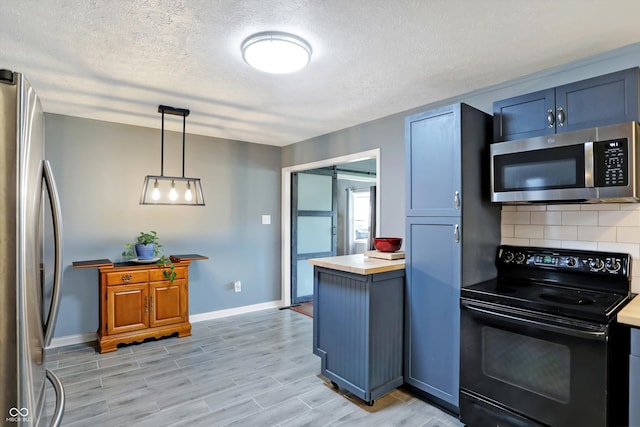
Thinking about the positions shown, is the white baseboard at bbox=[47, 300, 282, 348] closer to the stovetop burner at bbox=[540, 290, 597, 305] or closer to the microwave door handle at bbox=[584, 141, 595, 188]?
the stovetop burner at bbox=[540, 290, 597, 305]

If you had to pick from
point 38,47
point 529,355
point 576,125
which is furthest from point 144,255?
point 576,125

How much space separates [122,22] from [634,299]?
3.12 m

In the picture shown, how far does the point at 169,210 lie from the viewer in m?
4.00

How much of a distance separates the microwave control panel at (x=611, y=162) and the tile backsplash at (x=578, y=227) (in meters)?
0.36

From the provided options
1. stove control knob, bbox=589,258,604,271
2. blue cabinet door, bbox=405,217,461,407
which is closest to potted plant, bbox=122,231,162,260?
blue cabinet door, bbox=405,217,461,407

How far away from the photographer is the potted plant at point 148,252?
3.54 metres

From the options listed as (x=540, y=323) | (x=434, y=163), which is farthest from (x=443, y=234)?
(x=540, y=323)

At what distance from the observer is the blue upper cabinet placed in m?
1.81

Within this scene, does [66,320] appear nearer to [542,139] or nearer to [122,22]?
[122,22]

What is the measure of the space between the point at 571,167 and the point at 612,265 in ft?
2.09

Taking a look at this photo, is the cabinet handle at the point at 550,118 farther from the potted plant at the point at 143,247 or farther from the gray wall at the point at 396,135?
the potted plant at the point at 143,247

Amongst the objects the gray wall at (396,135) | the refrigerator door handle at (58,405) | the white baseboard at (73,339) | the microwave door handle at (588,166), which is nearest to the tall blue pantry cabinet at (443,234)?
the gray wall at (396,135)

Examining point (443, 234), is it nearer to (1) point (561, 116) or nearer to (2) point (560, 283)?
(2) point (560, 283)

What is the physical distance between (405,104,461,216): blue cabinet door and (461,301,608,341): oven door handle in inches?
23.9
